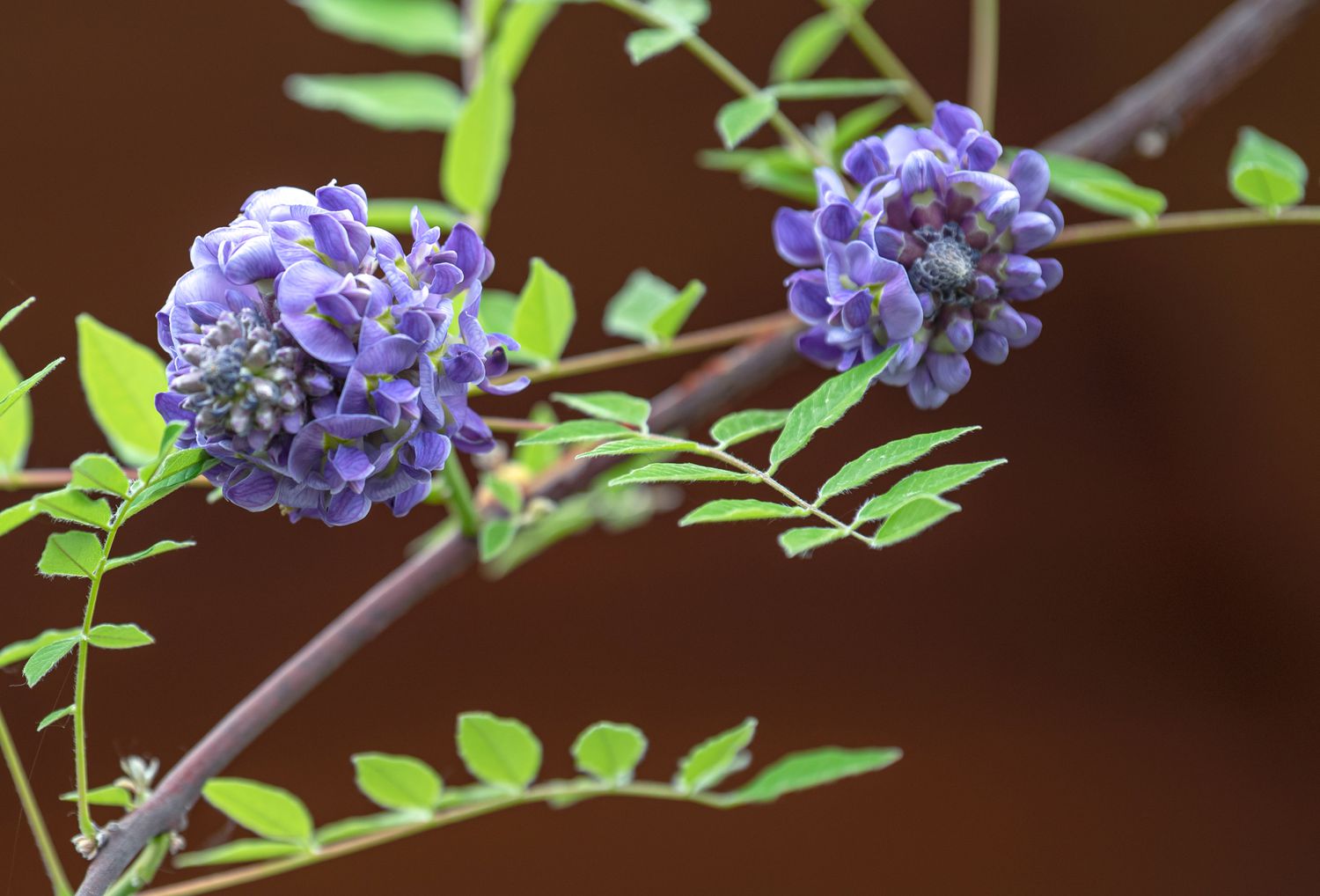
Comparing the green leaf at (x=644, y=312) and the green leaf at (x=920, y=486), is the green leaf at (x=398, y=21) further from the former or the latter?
the green leaf at (x=920, y=486)

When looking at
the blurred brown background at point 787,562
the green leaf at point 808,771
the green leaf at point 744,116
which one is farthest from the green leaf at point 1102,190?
the blurred brown background at point 787,562

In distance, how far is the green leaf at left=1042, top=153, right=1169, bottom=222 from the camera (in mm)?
384

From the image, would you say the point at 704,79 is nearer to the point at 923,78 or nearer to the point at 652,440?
the point at 923,78

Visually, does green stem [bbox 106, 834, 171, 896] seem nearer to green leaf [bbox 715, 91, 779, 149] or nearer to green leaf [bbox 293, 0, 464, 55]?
green leaf [bbox 715, 91, 779, 149]

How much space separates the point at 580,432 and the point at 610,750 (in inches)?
5.7

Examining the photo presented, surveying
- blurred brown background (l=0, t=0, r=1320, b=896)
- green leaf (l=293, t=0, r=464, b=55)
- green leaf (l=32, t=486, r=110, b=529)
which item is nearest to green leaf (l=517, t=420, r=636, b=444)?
green leaf (l=32, t=486, r=110, b=529)

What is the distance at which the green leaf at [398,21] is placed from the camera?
606 millimetres

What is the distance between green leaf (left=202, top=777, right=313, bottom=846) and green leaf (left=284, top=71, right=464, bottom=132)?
0.32 m

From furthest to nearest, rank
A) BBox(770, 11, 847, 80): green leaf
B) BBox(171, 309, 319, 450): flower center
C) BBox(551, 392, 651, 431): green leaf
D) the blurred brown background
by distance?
the blurred brown background < BBox(770, 11, 847, 80): green leaf < BBox(551, 392, 651, 431): green leaf < BBox(171, 309, 319, 450): flower center

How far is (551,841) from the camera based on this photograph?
3.53 ft

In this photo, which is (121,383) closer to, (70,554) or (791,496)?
(70,554)

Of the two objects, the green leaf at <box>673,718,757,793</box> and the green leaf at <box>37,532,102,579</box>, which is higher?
the green leaf at <box>37,532,102,579</box>

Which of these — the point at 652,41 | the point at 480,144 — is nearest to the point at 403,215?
the point at 480,144

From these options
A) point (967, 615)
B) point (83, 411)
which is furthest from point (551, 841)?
point (83, 411)
